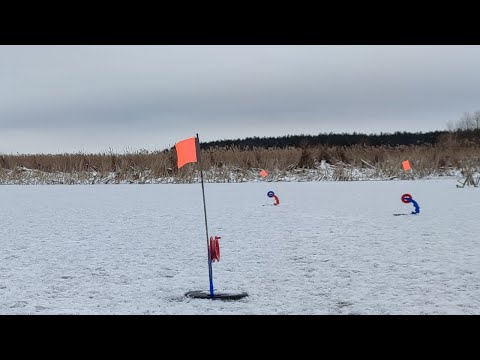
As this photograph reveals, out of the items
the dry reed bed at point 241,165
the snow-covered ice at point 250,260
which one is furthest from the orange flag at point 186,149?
the dry reed bed at point 241,165

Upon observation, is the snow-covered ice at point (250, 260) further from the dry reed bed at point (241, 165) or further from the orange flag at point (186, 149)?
the dry reed bed at point (241, 165)

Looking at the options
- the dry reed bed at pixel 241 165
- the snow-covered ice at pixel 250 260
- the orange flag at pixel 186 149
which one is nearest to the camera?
the snow-covered ice at pixel 250 260

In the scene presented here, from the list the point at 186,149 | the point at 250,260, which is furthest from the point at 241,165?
the point at 186,149

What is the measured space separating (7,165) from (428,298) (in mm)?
13772

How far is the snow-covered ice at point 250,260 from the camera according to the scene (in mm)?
2590

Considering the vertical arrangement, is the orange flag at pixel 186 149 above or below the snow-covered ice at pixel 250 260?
above

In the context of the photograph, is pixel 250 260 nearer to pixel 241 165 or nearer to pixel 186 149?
pixel 186 149

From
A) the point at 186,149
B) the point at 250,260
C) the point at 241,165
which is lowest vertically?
the point at 250,260

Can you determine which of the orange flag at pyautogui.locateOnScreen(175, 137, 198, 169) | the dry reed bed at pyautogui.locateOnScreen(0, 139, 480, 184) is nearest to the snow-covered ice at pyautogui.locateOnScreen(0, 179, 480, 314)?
the orange flag at pyautogui.locateOnScreen(175, 137, 198, 169)

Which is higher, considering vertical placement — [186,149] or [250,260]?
[186,149]

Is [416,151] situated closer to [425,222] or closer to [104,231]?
[425,222]

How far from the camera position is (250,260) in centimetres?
372
